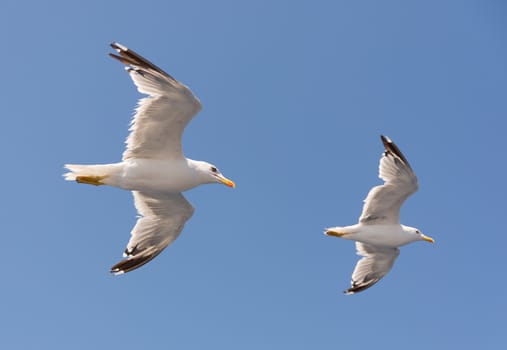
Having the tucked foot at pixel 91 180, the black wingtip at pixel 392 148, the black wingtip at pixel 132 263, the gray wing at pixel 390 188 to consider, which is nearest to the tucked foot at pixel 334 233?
the gray wing at pixel 390 188

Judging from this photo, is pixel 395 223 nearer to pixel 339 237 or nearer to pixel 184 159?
pixel 339 237

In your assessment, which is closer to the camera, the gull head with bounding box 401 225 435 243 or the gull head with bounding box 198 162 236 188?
the gull head with bounding box 198 162 236 188

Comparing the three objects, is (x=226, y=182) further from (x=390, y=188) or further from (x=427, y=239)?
(x=427, y=239)

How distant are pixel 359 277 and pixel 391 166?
12.2ft

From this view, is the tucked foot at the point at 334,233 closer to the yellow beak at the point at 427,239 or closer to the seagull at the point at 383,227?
the seagull at the point at 383,227

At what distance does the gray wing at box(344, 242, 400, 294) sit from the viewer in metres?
17.3

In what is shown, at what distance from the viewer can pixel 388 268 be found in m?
17.4

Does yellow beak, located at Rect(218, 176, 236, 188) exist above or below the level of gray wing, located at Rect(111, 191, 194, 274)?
above

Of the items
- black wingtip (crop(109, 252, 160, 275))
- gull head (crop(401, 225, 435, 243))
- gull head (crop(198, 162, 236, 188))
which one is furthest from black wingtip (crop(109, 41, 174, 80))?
gull head (crop(401, 225, 435, 243))

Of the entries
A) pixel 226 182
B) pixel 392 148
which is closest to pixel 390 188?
pixel 392 148

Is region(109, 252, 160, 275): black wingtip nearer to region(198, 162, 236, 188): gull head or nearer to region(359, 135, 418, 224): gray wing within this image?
region(198, 162, 236, 188): gull head

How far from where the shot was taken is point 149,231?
1398cm

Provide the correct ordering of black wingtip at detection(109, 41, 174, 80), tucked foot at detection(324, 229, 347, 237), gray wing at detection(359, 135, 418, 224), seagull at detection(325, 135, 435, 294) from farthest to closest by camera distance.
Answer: tucked foot at detection(324, 229, 347, 237) → seagull at detection(325, 135, 435, 294) → gray wing at detection(359, 135, 418, 224) → black wingtip at detection(109, 41, 174, 80)

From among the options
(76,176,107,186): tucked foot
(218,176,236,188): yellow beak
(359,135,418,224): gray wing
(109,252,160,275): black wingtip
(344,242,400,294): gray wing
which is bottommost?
(109,252,160,275): black wingtip
